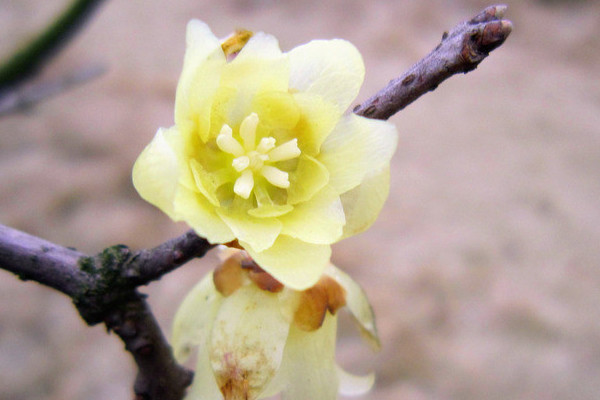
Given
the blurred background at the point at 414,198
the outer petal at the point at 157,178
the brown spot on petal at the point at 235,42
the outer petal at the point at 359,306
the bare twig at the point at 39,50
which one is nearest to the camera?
the outer petal at the point at 157,178

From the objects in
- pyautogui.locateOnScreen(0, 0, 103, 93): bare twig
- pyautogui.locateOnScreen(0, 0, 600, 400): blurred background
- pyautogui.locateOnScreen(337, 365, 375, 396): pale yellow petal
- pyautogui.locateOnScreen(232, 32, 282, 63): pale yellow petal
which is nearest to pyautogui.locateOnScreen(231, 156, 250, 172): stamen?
pyautogui.locateOnScreen(232, 32, 282, 63): pale yellow petal

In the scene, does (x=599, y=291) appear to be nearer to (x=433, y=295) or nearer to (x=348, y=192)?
(x=433, y=295)

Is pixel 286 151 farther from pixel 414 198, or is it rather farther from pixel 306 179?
pixel 414 198

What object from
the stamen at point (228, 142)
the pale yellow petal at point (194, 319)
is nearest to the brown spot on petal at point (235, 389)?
the pale yellow petal at point (194, 319)

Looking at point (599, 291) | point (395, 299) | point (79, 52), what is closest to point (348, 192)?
point (395, 299)

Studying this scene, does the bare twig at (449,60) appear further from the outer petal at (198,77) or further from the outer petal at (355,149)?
the outer petal at (198,77)
